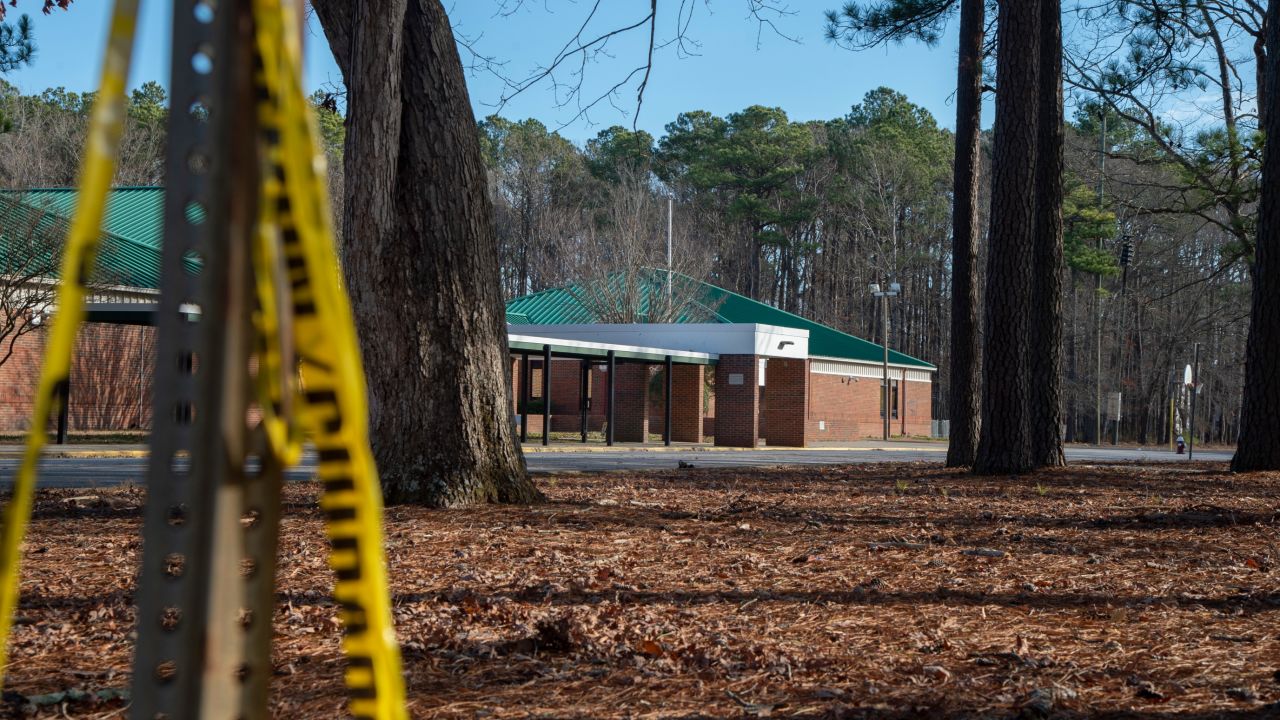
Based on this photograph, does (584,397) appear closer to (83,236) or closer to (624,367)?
(624,367)

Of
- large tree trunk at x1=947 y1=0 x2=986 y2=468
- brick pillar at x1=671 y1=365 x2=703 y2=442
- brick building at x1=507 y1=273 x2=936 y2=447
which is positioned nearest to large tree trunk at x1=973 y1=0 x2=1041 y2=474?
large tree trunk at x1=947 y1=0 x2=986 y2=468

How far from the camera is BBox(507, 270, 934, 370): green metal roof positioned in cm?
4628

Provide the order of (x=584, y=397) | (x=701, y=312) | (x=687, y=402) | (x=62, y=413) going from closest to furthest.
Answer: (x=62, y=413) < (x=584, y=397) < (x=687, y=402) < (x=701, y=312)

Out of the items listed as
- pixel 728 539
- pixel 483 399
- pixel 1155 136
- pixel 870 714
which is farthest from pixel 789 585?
pixel 1155 136

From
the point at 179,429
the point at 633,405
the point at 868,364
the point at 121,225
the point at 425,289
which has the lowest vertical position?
the point at 179,429

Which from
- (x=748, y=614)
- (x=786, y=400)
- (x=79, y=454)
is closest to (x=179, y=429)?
(x=748, y=614)

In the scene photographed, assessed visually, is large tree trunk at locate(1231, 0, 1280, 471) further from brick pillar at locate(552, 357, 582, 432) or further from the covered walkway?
brick pillar at locate(552, 357, 582, 432)

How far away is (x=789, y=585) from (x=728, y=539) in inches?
69.4

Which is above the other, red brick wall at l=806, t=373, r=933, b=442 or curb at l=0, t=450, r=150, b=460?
red brick wall at l=806, t=373, r=933, b=442

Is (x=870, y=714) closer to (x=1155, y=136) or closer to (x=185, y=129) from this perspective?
(x=185, y=129)

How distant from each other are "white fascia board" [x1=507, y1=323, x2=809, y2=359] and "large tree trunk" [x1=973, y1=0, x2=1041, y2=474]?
823 inches

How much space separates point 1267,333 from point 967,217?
431 centimetres

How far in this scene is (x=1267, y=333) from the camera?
1498 cm

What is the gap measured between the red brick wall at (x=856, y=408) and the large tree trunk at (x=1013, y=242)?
28.5 meters
